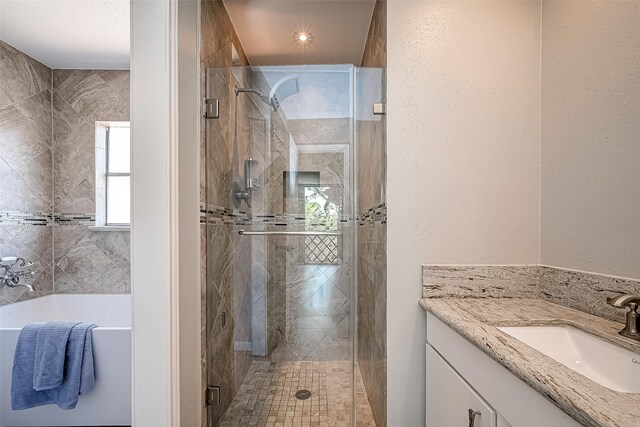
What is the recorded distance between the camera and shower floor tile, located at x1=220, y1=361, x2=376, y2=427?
5.73 ft

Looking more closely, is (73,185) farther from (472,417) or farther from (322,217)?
(472,417)

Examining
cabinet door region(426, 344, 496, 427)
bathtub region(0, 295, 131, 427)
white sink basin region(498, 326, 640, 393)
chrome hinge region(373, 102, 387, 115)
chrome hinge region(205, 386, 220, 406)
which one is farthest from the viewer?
bathtub region(0, 295, 131, 427)

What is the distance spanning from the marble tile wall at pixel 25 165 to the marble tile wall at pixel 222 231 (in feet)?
5.94

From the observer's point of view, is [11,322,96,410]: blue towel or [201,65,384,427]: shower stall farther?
[201,65,384,427]: shower stall

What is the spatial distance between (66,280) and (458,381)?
10.2 ft

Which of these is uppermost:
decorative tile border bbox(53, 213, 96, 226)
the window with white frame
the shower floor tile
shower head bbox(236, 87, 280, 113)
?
shower head bbox(236, 87, 280, 113)

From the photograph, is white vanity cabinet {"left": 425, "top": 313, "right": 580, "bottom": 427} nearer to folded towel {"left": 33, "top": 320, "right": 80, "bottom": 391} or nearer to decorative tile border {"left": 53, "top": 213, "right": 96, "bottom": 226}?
folded towel {"left": 33, "top": 320, "right": 80, "bottom": 391}

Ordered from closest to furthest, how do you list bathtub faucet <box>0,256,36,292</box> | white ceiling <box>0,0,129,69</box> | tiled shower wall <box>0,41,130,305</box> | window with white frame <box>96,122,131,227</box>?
white ceiling <box>0,0,129,69</box>, bathtub faucet <box>0,256,36,292</box>, tiled shower wall <box>0,41,130,305</box>, window with white frame <box>96,122,131,227</box>

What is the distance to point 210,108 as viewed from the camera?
1680mm

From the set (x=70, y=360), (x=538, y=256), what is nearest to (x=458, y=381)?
(x=538, y=256)

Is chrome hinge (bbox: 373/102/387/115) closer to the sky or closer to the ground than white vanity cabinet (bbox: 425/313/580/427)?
closer to the sky

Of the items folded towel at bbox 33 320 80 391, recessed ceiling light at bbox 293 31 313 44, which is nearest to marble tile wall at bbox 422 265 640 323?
recessed ceiling light at bbox 293 31 313 44

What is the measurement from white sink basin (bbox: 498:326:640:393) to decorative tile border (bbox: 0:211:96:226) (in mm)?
3130

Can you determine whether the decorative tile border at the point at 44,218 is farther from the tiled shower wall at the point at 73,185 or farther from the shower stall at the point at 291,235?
the shower stall at the point at 291,235
